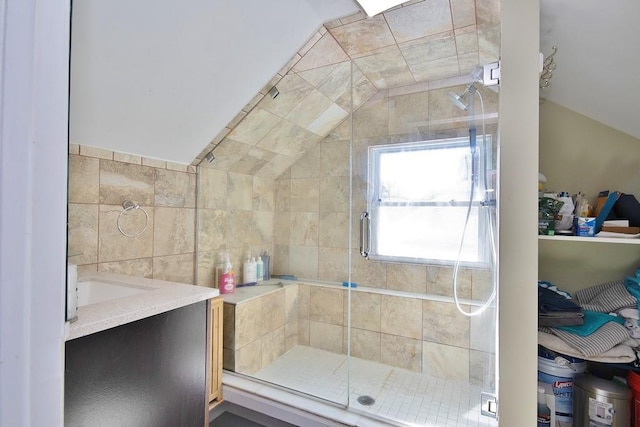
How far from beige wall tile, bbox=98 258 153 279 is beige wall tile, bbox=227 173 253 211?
2.37ft

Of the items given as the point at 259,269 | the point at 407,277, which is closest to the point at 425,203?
the point at 407,277

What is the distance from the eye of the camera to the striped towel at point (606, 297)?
120cm

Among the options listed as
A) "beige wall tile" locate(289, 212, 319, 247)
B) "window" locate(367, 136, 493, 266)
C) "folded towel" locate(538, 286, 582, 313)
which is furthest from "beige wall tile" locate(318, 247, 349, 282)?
"folded towel" locate(538, 286, 582, 313)

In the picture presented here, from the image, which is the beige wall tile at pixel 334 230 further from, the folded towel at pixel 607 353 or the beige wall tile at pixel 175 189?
the folded towel at pixel 607 353

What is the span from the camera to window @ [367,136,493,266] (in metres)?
1.92

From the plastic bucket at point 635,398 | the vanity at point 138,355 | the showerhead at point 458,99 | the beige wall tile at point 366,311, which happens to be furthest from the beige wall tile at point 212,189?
the plastic bucket at point 635,398

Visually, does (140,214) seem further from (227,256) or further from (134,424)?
(134,424)

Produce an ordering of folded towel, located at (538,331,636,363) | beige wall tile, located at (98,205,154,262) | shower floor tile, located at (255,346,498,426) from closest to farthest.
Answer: folded towel, located at (538,331,636,363) < beige wall tile, located at (98,205,154,262) < shower floor tile, located at (255,346,498,426)

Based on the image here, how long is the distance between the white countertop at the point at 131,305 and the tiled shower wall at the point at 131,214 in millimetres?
184

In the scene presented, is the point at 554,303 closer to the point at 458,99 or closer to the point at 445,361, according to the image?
the point at 445,361

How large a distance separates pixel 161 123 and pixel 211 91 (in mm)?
304

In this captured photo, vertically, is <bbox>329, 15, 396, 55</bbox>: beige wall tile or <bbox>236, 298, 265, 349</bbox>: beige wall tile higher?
<bbox>329, 15, 396, 55</bbox>: beige wall tile

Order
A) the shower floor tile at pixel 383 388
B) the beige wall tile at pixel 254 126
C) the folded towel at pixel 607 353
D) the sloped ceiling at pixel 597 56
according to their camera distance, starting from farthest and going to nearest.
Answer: the beige wall tile at pixel 254 126, the shower floor tile at pixel 383 388, the folded towel at pixel 607 353, the sloped ceiling at pixel 597 56

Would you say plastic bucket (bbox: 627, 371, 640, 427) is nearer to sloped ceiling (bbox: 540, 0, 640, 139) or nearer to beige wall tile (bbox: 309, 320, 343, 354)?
sloped ceiling (bbox: 540, 0, 640, 139)
